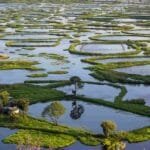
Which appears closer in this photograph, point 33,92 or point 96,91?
point 33,92

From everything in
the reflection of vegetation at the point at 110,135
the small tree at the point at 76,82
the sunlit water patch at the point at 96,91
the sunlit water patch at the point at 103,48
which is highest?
the reflection of vegetation at the point at 110,135

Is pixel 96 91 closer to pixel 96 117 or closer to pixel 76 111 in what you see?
pixel 76 111

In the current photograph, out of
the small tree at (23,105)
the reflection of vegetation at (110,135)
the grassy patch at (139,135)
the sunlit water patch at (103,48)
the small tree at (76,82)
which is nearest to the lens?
the reflection of vegetation at (110,135)

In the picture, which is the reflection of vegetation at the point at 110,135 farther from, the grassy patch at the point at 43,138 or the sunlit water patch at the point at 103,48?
the sunlit water patch at the point at 103,48

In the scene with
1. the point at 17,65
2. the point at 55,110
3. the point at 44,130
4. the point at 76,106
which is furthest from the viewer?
the point at 17,65

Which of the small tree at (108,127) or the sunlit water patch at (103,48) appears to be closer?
the small tree at (108,127)

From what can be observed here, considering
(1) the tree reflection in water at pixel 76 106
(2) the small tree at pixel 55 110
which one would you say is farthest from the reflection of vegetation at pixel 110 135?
(1) the tree reflection in water at pixel 76 106

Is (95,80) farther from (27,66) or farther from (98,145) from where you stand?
(98,145)

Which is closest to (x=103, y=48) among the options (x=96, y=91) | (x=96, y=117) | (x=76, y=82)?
(x=76, y=82)

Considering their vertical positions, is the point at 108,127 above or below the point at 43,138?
above

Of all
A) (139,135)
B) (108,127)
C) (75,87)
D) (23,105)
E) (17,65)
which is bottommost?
(17,65)

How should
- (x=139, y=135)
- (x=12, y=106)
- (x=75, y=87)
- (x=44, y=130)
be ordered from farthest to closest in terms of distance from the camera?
(x=75, y=87) → (x=12, y=106) → (x=44, y=130) → (x=139, y=135)

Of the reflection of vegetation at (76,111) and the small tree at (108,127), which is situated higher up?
the small tree at (108,127)
